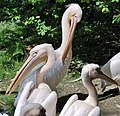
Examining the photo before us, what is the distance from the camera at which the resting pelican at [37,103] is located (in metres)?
A: 3.98

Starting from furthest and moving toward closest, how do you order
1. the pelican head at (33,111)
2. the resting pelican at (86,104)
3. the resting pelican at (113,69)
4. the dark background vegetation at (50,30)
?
1. the dark background vegetation at (50,30)
2. the resting pelican at (113,69)
3. the resting pelican at (86,104)
4. the pelican head at (33,111)

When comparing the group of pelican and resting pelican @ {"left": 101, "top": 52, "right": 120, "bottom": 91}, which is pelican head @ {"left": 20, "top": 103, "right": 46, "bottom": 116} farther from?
resting pelican @ {"left": 101, "top": 52, "right": 120, "bottom": 91}

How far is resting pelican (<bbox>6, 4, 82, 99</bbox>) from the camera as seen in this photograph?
6.25 m

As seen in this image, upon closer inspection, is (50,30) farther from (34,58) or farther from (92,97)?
(92,97)

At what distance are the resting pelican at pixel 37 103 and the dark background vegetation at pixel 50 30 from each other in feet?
6.52

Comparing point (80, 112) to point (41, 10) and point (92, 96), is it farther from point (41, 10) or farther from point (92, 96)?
point (41, 10)

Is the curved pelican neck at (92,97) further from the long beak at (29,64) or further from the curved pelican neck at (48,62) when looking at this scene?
the long beak at (29,64)

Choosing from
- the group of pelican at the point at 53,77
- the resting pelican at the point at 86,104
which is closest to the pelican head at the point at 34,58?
the group of pelican at the point at 53,77

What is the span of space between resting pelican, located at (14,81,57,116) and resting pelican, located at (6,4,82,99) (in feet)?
1.29

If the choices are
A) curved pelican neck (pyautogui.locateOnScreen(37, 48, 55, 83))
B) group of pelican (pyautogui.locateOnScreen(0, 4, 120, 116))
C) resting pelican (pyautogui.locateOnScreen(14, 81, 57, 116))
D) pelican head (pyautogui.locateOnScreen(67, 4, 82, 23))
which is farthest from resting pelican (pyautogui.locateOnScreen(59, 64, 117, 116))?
pelican head (pyautogui.locateOnScreen(67, 4, 82, 23))

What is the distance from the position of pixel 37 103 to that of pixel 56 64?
211cm

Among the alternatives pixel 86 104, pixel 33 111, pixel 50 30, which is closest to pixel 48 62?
pixel 86 104

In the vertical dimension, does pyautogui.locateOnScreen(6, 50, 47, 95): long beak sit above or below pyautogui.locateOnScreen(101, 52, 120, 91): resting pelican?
above

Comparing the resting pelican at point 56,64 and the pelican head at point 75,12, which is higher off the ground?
the pelican head at point 75,12
